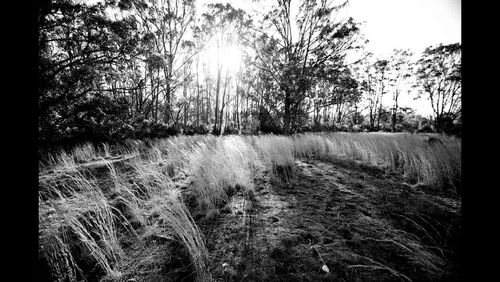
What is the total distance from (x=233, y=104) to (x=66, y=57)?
26.2 meters

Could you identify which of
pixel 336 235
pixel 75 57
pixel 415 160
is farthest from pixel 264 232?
pixel 75 57

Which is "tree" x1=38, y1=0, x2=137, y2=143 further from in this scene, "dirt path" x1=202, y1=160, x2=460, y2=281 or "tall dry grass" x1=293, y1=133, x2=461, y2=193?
"tall dry grass" x1=293, y1=133, x2=461, y2=193

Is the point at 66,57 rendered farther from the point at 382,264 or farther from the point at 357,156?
the point at 357,156

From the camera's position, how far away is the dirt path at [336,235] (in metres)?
1.08

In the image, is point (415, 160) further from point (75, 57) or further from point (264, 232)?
point (75, 57)

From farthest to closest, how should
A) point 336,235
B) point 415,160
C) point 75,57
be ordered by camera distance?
point 75,57
point 415,160
point 336,235

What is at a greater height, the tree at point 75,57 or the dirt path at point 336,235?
the tree at point 75,57

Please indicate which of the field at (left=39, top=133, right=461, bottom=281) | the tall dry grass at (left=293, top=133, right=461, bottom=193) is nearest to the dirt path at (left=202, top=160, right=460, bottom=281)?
the field at (left=39, top=133, right=461, bottom=281)

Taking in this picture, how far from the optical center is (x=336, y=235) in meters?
1.42

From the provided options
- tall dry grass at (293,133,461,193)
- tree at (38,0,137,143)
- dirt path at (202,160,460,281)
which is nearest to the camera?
dirt path at (202,160,460,281)

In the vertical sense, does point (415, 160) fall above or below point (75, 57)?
below

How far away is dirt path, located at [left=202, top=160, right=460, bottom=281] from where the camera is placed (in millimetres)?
1079

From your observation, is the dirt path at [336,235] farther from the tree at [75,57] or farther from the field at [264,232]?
the tree at [75,57]

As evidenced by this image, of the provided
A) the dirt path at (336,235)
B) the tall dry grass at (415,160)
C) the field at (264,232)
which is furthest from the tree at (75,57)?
the tall dry grass at (415,160)
